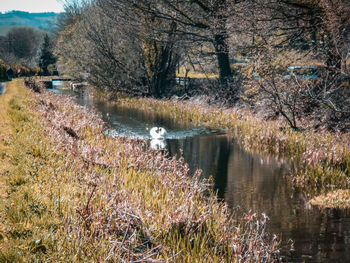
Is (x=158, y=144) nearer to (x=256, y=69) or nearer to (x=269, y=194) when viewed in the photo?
(x=256, y=69)

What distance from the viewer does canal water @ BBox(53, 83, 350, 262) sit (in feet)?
21.1

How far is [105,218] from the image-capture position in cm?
538

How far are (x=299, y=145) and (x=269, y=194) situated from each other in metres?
3.47

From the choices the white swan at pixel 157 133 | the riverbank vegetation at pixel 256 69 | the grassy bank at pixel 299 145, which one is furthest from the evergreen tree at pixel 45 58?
the white swan at pixel 157 133

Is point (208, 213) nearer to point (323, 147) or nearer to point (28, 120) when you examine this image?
point (323, 147)

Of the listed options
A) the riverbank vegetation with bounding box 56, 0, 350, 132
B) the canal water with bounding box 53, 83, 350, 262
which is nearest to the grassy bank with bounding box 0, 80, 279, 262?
the canal water with bounding box 53, 83, 350, 262

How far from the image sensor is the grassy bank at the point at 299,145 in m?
9.38

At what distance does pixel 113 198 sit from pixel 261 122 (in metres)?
10.7

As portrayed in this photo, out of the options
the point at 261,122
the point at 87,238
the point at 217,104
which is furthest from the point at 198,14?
the point at 87,238

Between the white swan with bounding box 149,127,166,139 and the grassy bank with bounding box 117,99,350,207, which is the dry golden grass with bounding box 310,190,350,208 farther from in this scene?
the white swan with bounding box 149,127,166,139

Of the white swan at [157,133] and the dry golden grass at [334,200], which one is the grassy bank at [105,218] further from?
the white swan at [157,133]

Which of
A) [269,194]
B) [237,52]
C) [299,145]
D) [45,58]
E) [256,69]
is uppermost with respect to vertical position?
[45,58]

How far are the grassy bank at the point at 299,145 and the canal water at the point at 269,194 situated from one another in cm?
41

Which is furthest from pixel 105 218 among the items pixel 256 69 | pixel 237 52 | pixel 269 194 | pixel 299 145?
pixel 237 52
